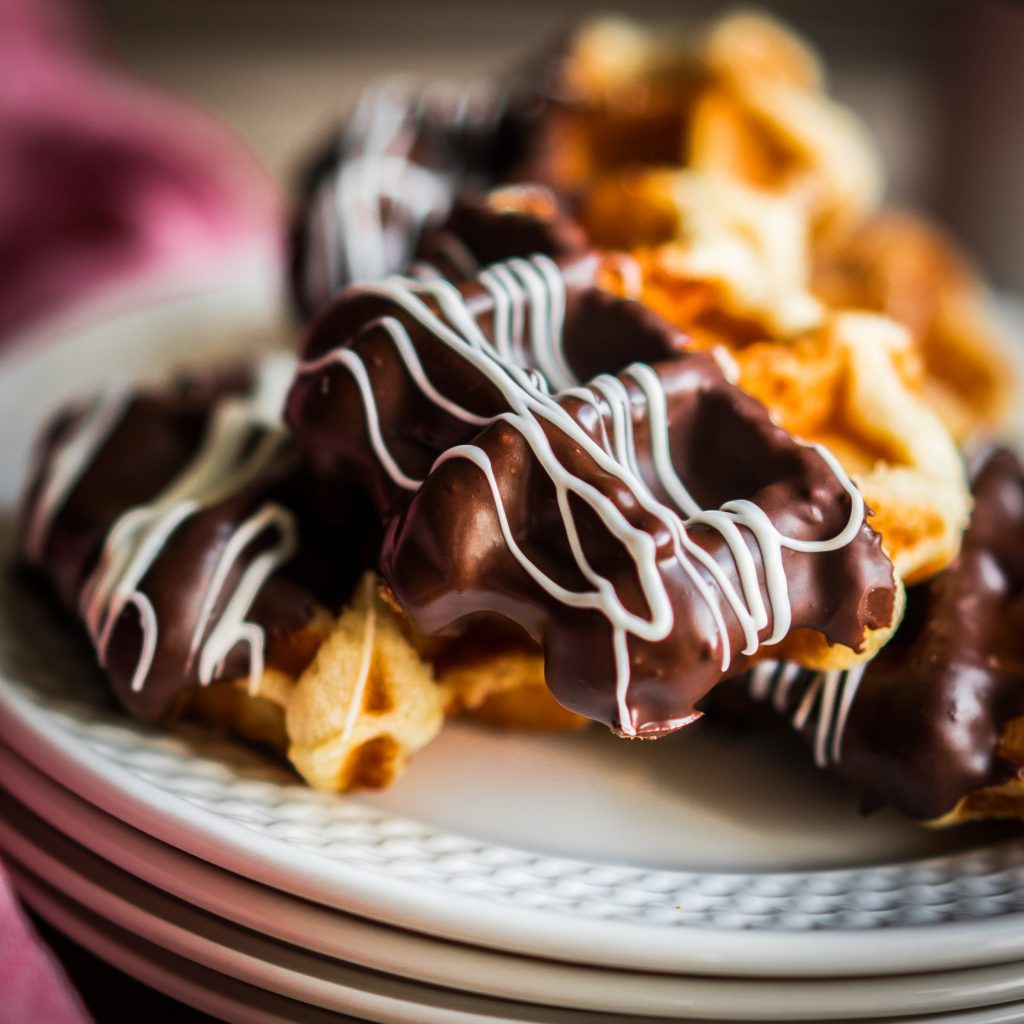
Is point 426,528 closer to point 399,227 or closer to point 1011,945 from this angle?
point 1011,945

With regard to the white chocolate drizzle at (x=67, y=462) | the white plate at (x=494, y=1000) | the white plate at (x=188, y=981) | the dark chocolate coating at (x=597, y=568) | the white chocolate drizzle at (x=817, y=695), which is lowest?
the white plate at (x=188, y=981)

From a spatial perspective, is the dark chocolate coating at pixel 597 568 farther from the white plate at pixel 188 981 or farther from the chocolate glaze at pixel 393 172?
the chocolate glaze at pixel 393 172

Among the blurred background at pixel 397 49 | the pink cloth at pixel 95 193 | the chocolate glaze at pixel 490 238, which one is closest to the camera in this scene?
the chocolate glaze at pixel 490 238

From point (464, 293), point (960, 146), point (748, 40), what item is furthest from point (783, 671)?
point (960, 146)

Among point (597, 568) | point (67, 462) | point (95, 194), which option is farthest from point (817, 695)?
point (95, 194)

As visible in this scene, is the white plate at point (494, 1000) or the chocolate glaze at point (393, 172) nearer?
the white plate at point (494, 1000)

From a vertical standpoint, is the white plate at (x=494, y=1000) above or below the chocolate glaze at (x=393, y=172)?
below

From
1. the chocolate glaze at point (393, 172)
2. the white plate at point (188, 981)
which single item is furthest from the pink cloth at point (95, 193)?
the white plate at point (188, 981)

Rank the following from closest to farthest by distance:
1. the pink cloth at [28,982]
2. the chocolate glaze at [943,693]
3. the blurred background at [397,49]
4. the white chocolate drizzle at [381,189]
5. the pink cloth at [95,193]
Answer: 1. the pink cloth at [28,982]
2. the chocolate glaze at [943,693]
3. the white chocolate drizzle at [381,189]
4. the pink cloth at [95,193]
5. the blurred background at [397,49]
